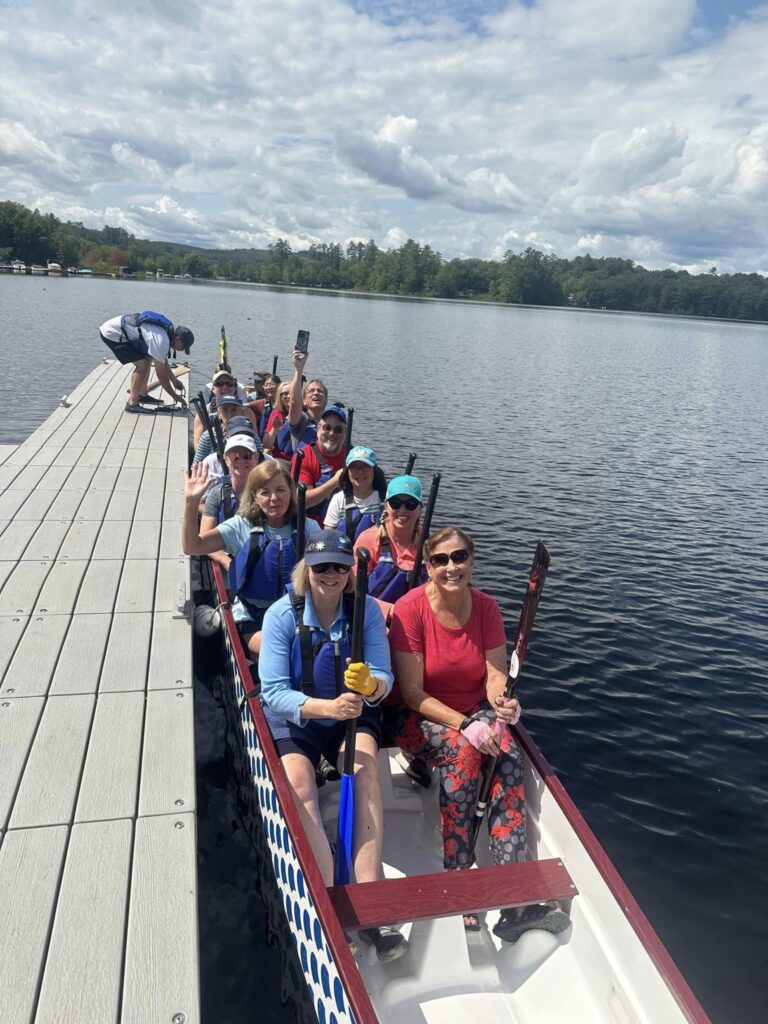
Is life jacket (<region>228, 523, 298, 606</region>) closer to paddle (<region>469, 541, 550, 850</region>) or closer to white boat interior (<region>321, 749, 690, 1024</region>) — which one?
paddle (<region>469, 541, 550, 850</region>)

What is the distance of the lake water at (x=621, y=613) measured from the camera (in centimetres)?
514

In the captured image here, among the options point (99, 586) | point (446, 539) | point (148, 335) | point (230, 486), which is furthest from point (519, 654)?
point (148, 335)

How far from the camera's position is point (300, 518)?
5.19m

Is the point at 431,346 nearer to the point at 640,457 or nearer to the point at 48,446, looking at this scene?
the point at 640,457

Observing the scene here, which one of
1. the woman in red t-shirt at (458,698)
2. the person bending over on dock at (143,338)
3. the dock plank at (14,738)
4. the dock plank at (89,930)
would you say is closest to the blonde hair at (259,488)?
the woman in red t-shirt at (458,698)

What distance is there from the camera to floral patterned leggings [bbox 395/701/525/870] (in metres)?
4.21

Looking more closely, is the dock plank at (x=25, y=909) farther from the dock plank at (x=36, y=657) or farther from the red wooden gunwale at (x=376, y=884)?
the dock plank at (x=36, y=657)

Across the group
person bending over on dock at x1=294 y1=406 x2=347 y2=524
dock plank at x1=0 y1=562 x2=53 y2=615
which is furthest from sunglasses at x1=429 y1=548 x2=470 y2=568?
dock plank at x1=0 y1=562 x2=53 y2=615

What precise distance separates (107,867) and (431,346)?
135 ft

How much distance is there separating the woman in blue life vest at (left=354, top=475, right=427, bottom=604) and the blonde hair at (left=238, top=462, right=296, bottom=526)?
68 cm

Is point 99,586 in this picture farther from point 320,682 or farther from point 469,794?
point 469,794

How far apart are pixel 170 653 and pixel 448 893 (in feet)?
9.61

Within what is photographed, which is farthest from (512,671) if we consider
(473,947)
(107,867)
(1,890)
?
(1,890)

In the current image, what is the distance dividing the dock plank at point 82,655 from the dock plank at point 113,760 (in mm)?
Answer: 239
